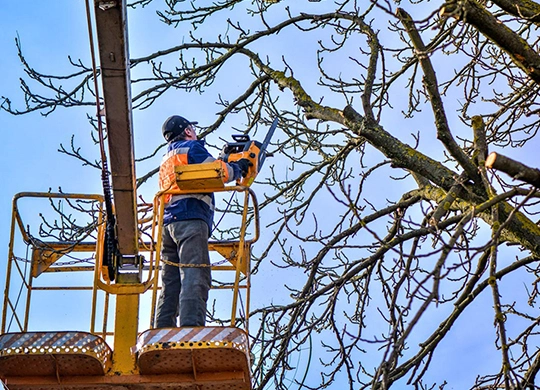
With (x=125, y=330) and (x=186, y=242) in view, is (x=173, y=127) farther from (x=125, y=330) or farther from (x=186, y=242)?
(x=125, y=330)

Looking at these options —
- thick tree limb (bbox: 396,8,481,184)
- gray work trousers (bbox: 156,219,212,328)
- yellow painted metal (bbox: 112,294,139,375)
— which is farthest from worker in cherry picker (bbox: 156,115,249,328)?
thick tree limb (bbox: 396,8,481,184)

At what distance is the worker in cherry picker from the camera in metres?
8.36

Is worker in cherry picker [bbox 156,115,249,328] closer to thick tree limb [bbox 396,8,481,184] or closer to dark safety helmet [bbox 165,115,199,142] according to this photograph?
dark safety helmet [bbox 165,115,199,142]

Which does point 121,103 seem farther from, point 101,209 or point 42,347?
point 42,347

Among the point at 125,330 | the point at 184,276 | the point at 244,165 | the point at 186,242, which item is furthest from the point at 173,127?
the point at 125,330

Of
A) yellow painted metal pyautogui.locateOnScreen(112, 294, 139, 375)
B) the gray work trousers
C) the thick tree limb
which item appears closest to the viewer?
the thick tree limb

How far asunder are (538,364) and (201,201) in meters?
2.86

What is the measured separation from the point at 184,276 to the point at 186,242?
11.6 inches

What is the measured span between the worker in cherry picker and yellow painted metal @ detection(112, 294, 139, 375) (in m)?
0.43

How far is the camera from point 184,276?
845 cm

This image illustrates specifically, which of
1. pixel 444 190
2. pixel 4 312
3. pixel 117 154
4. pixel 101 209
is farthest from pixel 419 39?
pixel 4 312

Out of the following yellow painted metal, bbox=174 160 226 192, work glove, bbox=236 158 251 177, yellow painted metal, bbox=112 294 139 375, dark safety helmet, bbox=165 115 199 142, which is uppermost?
dark safety helmet, bbox=165 115 199 142

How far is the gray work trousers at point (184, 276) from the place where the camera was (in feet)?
27.3

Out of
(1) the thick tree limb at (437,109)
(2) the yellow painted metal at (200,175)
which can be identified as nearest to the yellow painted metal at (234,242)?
(2) the yellow painted metal at (200,175)
